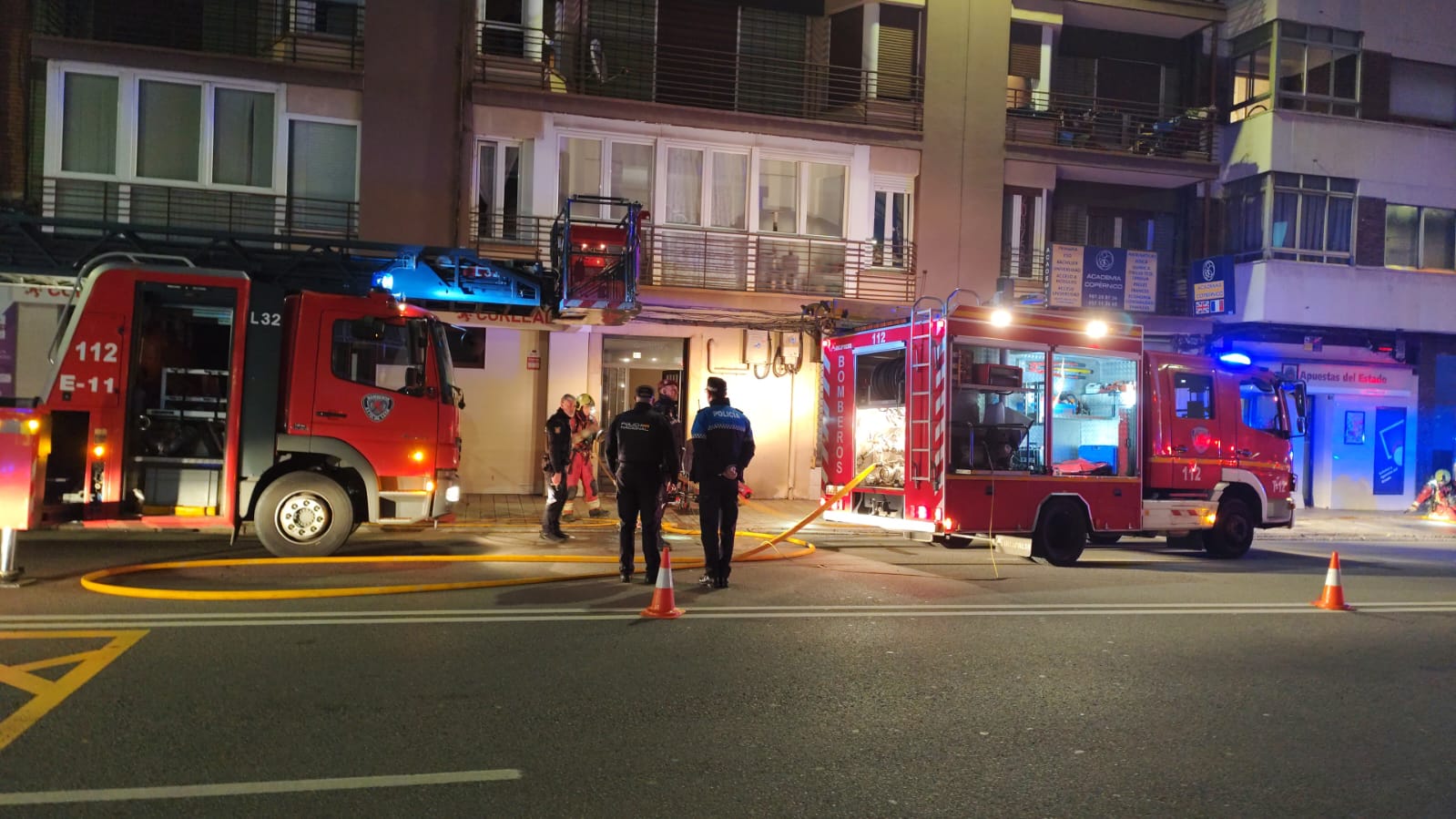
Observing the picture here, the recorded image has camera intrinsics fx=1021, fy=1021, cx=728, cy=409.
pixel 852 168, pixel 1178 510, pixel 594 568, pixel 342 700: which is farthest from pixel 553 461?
pixel 852 168

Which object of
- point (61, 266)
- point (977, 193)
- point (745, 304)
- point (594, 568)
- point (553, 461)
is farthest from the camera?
point (977, 193)

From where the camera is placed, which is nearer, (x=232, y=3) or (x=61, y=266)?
(x=61, y=266)

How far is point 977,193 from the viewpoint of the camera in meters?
21.7

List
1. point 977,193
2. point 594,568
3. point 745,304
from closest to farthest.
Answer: point 594,568
point 745,304
point 977,193

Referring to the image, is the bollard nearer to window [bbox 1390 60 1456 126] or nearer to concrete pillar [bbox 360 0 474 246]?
concrete pillar [bbox 360 0 474 246]

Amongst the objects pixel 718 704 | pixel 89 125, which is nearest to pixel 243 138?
pixel 89 125

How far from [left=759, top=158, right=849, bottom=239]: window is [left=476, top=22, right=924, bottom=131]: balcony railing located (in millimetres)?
1127

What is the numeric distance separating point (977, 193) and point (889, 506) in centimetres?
1165

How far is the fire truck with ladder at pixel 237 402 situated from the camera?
10.1 meters

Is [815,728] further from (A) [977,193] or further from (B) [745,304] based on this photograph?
(A) [977,193]

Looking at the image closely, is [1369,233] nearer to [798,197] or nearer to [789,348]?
[798,197]

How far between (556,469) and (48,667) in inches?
280

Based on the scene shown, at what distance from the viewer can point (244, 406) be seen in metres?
→ 10.6

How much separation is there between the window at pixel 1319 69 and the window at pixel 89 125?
23.9m
